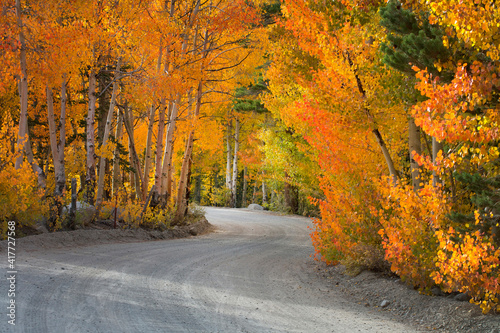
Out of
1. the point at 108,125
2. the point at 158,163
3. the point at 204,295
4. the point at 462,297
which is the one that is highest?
the point at 108,125

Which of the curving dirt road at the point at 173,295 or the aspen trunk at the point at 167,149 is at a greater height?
the aspen trunk at the point at 167,149

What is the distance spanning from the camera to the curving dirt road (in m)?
4.46

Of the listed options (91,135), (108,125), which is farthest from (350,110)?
(108,125)

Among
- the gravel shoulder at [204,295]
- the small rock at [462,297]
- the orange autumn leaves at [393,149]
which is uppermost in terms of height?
the orange autumn leaves at [393,149]

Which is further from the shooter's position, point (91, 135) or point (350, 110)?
point (91, 135)

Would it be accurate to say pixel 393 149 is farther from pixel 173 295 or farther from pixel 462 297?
pixel 173 295

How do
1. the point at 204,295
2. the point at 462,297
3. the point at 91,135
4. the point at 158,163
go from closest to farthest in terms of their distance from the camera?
the point at 462,297
the point at 204,295
the point at 91,135
the point at 158,163

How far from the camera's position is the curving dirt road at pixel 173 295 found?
4.46 meters

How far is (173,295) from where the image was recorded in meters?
5.64

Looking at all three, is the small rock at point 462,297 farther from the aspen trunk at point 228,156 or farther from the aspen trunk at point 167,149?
the aspen trunk at point 228,156

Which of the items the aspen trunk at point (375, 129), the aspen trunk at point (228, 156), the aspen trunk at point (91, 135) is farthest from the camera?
the aspen trunk at point (228, 156)

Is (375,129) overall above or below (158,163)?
above

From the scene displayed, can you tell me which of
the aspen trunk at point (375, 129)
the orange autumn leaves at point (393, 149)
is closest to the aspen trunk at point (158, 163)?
the orange autumn leaves at point (393, 149)

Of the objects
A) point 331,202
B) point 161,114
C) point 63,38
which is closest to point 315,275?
point 331,202
